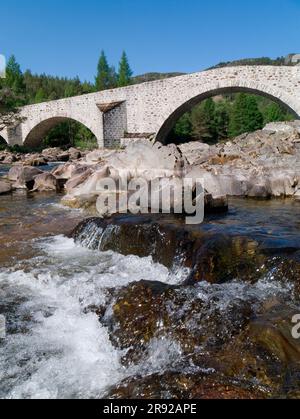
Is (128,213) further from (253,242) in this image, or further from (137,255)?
(253,242)

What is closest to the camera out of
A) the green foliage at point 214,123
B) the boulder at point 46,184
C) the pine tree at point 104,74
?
the boulder at point 46,184

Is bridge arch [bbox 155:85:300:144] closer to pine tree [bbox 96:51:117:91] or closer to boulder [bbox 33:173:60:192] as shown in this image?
boulder [bbox 33:173:60:192]

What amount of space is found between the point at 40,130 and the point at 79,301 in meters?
38.5

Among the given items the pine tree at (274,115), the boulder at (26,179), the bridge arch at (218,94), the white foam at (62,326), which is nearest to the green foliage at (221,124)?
the pine tree at (274,115)

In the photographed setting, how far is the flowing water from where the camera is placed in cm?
291

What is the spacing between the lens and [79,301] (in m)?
4.19

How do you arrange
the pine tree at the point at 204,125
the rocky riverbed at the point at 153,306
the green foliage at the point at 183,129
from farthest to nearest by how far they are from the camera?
the pine tree at the point at 204,125, the green foliage at the point at 183,129, the rocky riverbed at the point at 153,306

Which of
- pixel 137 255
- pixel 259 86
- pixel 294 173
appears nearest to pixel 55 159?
pixel 259 86

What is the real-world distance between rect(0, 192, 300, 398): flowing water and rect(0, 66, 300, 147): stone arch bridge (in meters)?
16.2

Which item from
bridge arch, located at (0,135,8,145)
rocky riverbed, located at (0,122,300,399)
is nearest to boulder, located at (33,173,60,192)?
rocky riverbed, located at (0,122,300,399)

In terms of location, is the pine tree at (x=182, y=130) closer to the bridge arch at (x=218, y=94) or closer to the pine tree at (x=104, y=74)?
the bridge arch at (x=218, y=94)

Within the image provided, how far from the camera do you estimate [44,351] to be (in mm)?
3244

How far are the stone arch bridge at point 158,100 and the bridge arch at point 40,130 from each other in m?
0.26

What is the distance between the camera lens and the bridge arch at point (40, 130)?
1459 inches
